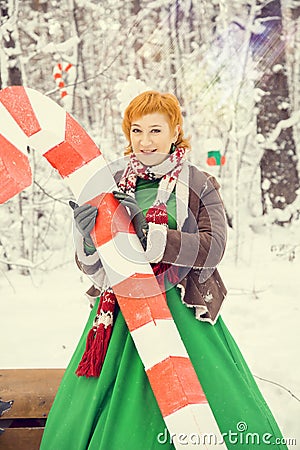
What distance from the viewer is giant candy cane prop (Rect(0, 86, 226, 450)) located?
1.15m

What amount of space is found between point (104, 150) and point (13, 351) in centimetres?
144

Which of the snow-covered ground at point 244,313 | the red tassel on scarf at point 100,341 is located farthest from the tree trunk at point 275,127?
the red tassel on scarf at point 100,341

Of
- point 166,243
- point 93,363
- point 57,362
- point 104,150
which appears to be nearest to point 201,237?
point 166,243

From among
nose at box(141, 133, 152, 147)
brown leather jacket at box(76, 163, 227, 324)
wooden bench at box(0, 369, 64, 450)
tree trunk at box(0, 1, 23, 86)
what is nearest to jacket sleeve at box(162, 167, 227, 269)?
brown leather jacket at box(76, 163, 227, 324)

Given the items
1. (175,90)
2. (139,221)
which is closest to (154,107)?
(139,221)

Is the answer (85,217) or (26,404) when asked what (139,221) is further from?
(26,404)

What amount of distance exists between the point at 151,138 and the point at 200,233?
9.8 inches

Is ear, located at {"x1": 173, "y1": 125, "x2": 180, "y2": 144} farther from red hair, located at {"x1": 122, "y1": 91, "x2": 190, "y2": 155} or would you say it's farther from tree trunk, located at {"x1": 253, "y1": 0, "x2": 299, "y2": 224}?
tree trunk, located at {"x1": 253, "y1": 0, "x2": 299, "y2": 224}

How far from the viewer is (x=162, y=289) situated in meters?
1.26

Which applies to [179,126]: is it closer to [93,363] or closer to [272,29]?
[93,363]

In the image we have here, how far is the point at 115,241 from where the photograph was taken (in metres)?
1.20

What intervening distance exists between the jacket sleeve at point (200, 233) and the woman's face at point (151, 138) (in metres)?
0.09

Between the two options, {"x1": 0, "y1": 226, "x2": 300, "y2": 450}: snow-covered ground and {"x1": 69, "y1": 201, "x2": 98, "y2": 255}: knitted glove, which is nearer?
{"x1": 69, "y1": 201, "x2": 98, "y2": 255}: knitted glove

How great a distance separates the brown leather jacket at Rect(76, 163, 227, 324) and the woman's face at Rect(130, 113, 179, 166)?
0.28 feet
